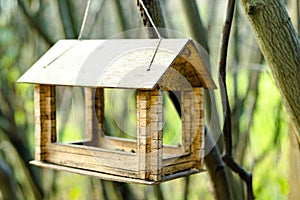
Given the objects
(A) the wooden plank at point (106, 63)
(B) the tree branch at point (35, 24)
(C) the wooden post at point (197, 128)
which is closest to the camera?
(A) the wooden plank at point (106, 63)

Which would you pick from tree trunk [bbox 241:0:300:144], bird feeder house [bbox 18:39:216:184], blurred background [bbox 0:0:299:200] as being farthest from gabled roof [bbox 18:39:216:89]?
blurred background [bbox 0:0:299:200]

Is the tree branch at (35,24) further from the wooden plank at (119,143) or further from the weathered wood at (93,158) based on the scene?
the weathered wood at (93,158)

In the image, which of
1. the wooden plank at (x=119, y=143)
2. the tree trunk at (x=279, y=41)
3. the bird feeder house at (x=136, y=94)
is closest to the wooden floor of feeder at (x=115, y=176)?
the bird feeder house at (x=136, y=94)

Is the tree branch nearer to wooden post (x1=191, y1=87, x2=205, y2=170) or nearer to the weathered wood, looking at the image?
the weathered wood

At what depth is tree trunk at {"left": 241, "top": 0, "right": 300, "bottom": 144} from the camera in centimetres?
105

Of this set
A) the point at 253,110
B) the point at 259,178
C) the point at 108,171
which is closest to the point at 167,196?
the point at 259,178

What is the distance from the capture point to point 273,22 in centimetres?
105

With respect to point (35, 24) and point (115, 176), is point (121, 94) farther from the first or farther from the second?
point (115, 176)

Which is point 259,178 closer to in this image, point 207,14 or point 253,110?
point 253,110

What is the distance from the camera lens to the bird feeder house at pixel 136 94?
103 centimetres

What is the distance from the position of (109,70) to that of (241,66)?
54.4 inches

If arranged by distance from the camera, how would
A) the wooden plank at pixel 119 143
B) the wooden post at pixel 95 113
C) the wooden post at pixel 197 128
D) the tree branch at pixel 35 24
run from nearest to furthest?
the wooden post at pixel 197 128 → the wooden plank at pixel 119 143 → the wooden post at pixel 95 113 → the tree branch at pixel 35 24

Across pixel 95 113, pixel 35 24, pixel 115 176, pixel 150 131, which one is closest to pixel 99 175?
pixel 115 176

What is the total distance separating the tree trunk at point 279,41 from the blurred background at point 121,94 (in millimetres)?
1118
